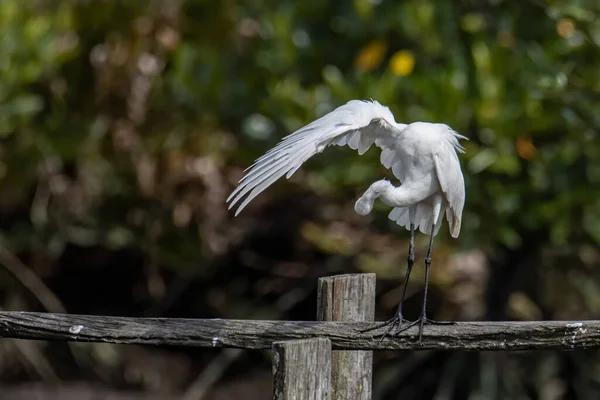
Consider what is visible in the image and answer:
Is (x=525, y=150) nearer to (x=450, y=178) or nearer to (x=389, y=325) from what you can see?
(x=450, y=178)

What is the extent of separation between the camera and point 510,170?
4.43 m

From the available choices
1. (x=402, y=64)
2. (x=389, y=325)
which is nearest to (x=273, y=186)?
(x=402, y=64)

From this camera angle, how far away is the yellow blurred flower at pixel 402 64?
188 inches

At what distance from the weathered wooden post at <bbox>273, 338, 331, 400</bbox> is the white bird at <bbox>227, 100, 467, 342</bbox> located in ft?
0.94

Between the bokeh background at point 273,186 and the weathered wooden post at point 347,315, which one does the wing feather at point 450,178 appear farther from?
the bokeh background at point 273,186

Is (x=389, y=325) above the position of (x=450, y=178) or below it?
below

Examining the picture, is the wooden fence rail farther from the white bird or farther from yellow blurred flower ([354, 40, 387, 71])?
yellow blurred flower ([354, 40, 387, 71])

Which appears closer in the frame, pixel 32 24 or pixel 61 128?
pixel 32 24

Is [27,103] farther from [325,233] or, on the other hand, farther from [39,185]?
[325,233]

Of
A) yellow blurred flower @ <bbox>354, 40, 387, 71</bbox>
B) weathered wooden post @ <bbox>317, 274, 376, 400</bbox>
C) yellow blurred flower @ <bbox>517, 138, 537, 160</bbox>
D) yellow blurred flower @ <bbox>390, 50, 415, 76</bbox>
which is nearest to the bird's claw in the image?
weathered wooden post @ <bbox>317, 274, 376, 400</bbox>

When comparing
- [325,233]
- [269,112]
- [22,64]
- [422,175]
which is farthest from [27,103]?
[422,175]

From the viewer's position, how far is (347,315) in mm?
2445

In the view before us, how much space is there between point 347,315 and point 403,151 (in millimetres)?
487

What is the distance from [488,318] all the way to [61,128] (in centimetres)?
264
